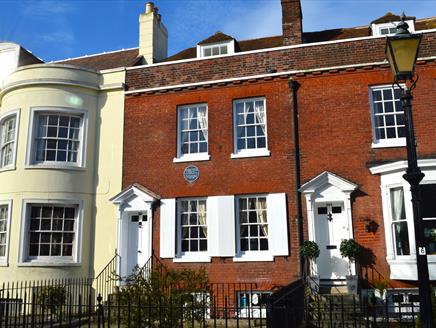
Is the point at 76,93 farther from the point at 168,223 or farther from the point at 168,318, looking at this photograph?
the point at 168,318

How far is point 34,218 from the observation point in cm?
1633

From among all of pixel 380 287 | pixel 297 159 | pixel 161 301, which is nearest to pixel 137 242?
pixel 297 159

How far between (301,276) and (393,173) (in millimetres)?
4023

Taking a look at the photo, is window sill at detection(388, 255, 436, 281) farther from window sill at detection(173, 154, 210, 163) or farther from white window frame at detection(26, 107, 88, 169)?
white window frame at detection(26, 107, 88, 169)

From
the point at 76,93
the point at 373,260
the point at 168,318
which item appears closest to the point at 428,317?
the point at 168,318

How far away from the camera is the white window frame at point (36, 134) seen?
16.4 meters

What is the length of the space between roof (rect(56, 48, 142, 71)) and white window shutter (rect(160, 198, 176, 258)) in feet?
21.4

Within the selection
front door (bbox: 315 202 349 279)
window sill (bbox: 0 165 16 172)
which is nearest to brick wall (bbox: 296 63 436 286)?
front door (bbox: 315 202 349 279)

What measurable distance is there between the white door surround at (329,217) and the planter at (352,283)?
881mm

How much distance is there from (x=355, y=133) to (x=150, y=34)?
10170 mm

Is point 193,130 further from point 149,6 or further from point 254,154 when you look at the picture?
point 149,6

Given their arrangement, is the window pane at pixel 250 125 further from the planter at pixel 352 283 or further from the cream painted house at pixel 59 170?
the planter at pixel 352 283

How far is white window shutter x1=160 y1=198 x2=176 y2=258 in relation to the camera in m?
15.5

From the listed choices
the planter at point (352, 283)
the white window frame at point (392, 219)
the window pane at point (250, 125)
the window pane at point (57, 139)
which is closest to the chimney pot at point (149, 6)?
the window pane at point (57, 139)
